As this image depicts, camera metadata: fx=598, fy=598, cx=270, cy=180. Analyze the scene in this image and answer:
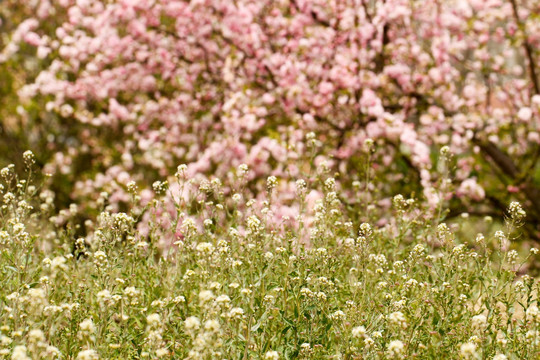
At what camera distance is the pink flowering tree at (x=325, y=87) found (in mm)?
7859

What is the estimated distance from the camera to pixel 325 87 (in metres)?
7.73

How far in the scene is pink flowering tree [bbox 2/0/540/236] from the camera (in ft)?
25.8

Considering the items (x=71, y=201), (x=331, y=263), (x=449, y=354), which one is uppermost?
(x=331, y=263)

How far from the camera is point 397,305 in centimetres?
352

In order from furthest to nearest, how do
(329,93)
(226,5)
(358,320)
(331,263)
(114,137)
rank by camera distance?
(114,137)
(226,5)
(329,93)
(331,263)
(358,320)

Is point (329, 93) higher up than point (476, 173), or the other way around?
point (329, 93)

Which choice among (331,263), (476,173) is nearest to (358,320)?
(331,263)

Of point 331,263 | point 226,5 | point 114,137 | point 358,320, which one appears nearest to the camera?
point 358,320

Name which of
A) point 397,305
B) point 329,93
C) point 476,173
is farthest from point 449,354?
point 476,173

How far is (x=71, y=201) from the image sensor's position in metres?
11.5

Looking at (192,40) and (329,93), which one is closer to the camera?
(329,93)

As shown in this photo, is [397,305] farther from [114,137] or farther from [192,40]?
[114,137]

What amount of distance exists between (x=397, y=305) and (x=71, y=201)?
30.1 ft

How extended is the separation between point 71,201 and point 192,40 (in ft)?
15.0
